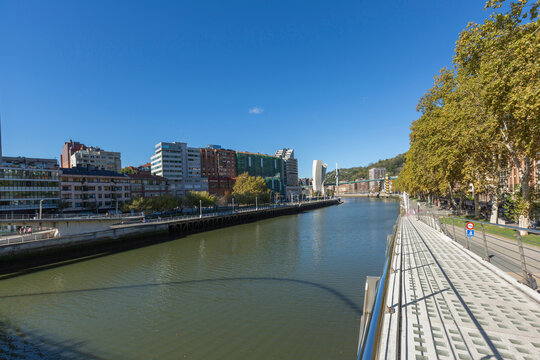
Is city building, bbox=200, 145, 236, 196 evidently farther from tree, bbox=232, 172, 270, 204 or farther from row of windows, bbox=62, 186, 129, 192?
row of windows, bbox=62, 186, 129, 192

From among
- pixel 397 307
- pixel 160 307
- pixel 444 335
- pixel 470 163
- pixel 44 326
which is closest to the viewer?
pixel 444 335

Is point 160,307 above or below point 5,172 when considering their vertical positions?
below

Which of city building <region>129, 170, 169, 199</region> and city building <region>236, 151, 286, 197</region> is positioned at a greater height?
city building <region>236, 151, 286, 197</region>

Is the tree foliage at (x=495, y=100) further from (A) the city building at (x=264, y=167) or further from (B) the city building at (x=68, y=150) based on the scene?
(B) the city building at (x=68, y=150)

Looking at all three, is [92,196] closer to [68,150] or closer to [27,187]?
[27,187]

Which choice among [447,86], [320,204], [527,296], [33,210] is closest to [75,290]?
[527,296]

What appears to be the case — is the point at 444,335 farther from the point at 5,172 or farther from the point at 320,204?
the point at 320,204

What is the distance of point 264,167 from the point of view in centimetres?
13525

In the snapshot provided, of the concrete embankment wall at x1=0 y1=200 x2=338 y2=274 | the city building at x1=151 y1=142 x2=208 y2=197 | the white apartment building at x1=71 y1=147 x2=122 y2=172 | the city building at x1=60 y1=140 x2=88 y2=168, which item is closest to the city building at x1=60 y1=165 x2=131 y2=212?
the concrete embankment wall at x1=0 y1=200 x2=338 y2=274

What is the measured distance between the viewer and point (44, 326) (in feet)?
34.5

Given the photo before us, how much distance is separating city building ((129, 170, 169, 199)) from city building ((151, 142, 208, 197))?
1040 cm

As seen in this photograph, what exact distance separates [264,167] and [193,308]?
125 metres

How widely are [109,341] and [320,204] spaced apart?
90516mm

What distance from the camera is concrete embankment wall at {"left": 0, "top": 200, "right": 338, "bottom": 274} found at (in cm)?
2089
